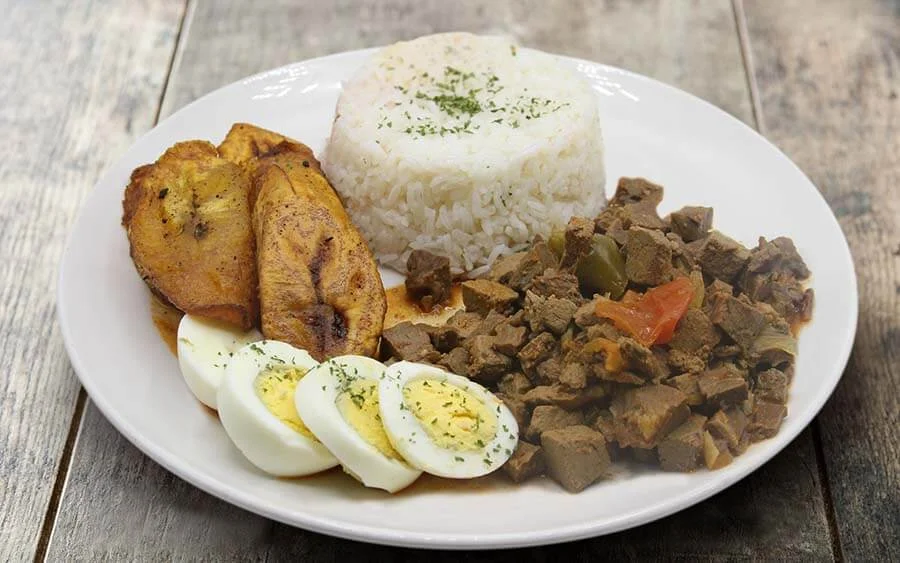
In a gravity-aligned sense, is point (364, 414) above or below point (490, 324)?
above

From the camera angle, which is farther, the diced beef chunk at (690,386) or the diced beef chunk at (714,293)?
the diced beef chunk at (714,293)

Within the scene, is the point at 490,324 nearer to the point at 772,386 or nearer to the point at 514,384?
the point at 514,384

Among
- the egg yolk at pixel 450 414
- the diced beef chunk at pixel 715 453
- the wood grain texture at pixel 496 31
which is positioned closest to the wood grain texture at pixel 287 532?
the diced beef chunk at pixel 715 453

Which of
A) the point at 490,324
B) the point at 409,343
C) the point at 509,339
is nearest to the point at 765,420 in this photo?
the point at 509,339

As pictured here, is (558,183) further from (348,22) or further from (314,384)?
(348,22)

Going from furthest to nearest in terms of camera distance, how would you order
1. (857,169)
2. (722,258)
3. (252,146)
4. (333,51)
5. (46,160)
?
(333,51)
(857,169)
(46,160)
(252,146)
(722,258)

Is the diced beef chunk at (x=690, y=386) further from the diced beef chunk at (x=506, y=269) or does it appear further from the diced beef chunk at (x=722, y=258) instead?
the diced beef chunk at (x=506, y=269)

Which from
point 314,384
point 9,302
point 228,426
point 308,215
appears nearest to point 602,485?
point 314,384

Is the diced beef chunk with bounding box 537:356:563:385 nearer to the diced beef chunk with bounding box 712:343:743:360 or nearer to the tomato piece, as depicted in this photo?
the tomato piece
